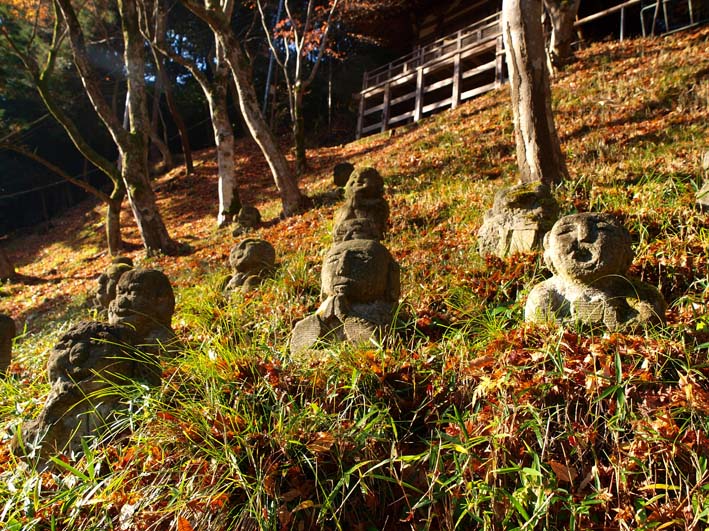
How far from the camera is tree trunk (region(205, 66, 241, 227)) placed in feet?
38.7

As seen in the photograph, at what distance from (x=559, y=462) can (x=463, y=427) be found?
494 millimetres

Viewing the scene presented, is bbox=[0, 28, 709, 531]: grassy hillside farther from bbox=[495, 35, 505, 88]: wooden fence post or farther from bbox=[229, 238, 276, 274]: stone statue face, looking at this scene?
bbox=[495, 35, 505, 88]: wooden fence post

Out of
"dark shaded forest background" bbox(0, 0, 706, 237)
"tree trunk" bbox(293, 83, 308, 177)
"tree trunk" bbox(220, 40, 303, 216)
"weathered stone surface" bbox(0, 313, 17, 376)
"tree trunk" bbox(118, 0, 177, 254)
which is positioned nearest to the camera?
"weathered stone surface" bbox(0, 313, 17, 376)

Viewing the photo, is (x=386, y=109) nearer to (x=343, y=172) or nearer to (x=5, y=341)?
(x=343, y=172)

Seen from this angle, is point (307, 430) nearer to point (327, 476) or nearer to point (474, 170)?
point (327, 476)

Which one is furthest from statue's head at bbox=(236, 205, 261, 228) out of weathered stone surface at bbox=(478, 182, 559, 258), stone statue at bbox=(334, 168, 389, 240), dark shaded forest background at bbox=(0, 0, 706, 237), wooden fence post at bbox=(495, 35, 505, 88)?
dark shaded forest background at bbox=(0, 0, 706, 237)

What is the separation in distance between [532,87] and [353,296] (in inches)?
178

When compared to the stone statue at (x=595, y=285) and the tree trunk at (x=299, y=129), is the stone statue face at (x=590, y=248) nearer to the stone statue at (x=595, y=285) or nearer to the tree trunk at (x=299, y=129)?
the stone statue at (x=595, y=285)

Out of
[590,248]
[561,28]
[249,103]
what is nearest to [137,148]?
[249,103]

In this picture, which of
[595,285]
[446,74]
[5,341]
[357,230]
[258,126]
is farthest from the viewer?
[446,74]

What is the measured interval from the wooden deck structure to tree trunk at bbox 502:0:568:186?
976cm

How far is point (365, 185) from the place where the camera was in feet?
22.9

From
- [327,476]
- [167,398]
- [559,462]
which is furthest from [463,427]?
[167,398]

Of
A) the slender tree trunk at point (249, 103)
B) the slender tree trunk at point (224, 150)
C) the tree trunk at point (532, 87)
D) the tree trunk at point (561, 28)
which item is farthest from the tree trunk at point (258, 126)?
the tree trunk at point (561, 28)
